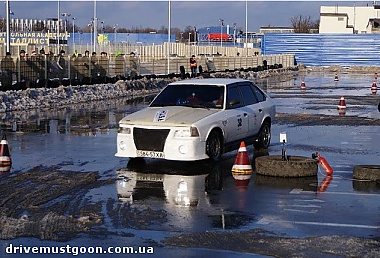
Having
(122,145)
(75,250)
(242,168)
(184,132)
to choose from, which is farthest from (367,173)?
(75,250)

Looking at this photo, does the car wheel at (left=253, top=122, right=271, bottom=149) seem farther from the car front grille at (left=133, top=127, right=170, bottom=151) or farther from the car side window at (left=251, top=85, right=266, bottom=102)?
the car front grille at (left=133, top=127, right=170, bottom=151)

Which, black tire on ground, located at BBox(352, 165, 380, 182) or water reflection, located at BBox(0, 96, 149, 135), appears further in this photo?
water reflection, located at BBox(0, 96, 149, 135)

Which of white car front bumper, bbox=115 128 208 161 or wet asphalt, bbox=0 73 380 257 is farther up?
white car front bumper, bbox=115 128 208 161

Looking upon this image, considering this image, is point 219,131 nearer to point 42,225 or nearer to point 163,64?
point 42,225

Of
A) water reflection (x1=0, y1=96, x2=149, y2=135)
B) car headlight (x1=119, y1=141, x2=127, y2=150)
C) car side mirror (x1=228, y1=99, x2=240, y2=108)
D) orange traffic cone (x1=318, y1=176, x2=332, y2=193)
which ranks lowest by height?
water reflection (x1=0, y1=96, x2=149, y2=135)

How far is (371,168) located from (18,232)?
248 inches

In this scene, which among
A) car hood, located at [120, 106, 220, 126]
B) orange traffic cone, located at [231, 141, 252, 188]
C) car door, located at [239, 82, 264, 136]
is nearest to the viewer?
orange traffic cone, located at [231, 141, 252, 188]

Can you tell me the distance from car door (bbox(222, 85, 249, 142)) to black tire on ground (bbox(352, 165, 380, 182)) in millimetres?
2957

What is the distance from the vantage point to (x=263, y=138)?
656 inches

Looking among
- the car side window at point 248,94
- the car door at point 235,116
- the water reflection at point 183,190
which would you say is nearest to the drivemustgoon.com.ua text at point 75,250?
the water reflection at point 183,190

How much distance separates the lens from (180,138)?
13.5 m

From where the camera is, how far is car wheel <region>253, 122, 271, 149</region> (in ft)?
54.2

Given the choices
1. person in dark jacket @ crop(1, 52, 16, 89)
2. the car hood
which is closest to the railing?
person in dark jacket @ crop(1, 52, 16, 89)

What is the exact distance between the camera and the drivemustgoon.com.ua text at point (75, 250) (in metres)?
7.78
